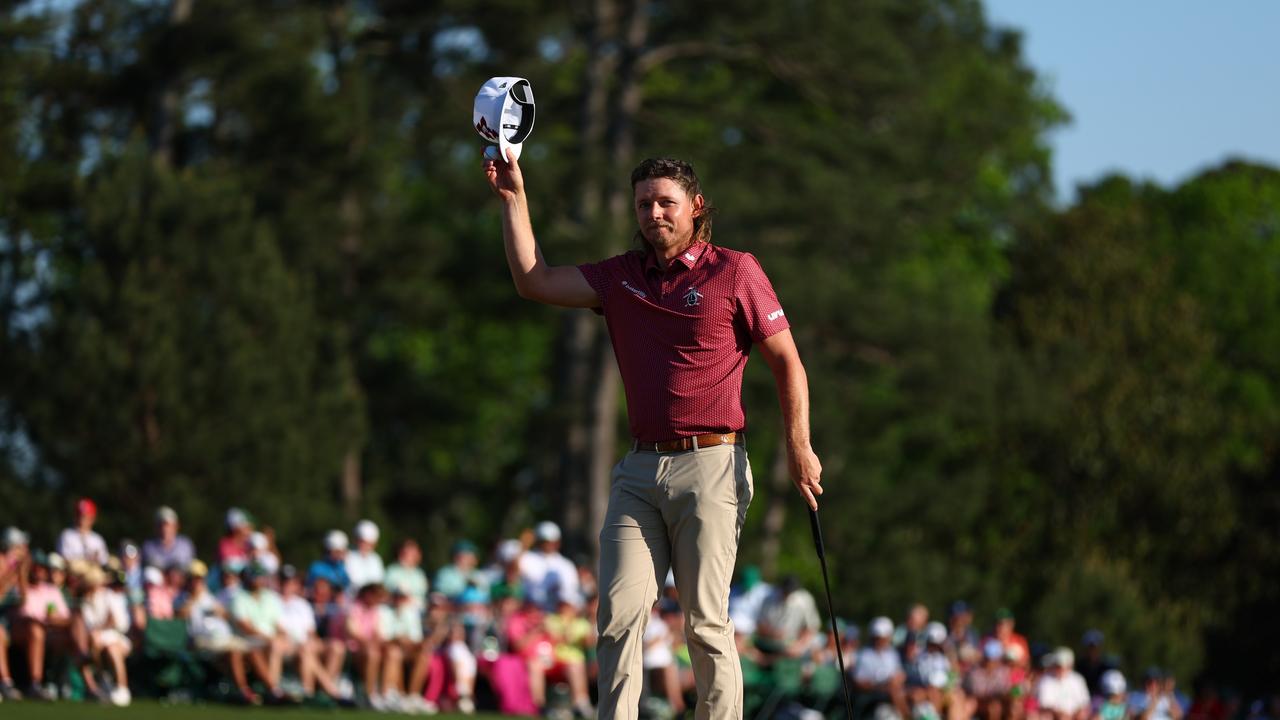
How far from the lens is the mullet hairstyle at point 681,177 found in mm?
7895

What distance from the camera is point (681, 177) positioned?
7.93m

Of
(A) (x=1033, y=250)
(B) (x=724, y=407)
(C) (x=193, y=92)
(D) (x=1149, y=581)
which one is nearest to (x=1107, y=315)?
(A) (x=1033, y=250)

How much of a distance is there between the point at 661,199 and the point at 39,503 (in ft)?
67.0

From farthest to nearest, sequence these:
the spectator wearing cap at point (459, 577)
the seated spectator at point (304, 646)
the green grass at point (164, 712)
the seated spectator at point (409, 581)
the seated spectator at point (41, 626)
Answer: the spectator wearing cap at point (459, 577)
the seated spectator at point (409, 581)
the seated spectator at point (304, 646)
the seated spectator at point (41, 626)
the green grass at point (164, 712)

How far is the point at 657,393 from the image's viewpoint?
790 cm

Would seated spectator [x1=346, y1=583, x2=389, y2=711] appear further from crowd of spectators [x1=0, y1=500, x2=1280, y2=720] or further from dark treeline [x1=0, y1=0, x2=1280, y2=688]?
dark treeline [x1=0, y1=0, x2=1280, y2=688]

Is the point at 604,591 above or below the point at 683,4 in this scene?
below

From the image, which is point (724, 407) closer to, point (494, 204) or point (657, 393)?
point (657, 393)

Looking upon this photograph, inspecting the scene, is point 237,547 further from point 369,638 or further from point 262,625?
point 369,638

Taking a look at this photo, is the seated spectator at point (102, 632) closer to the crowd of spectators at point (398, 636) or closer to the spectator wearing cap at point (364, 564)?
the crowd of spectators at point (398, 636)

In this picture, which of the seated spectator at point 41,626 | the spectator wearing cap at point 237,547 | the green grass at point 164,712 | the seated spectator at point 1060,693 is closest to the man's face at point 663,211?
the green grass at point 164,712

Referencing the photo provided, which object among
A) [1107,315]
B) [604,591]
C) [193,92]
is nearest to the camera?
[604,591]

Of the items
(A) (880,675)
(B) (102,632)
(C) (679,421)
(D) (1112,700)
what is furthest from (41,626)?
(D) (1112,700)

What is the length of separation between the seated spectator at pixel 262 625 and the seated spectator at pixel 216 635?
9 centimetres
